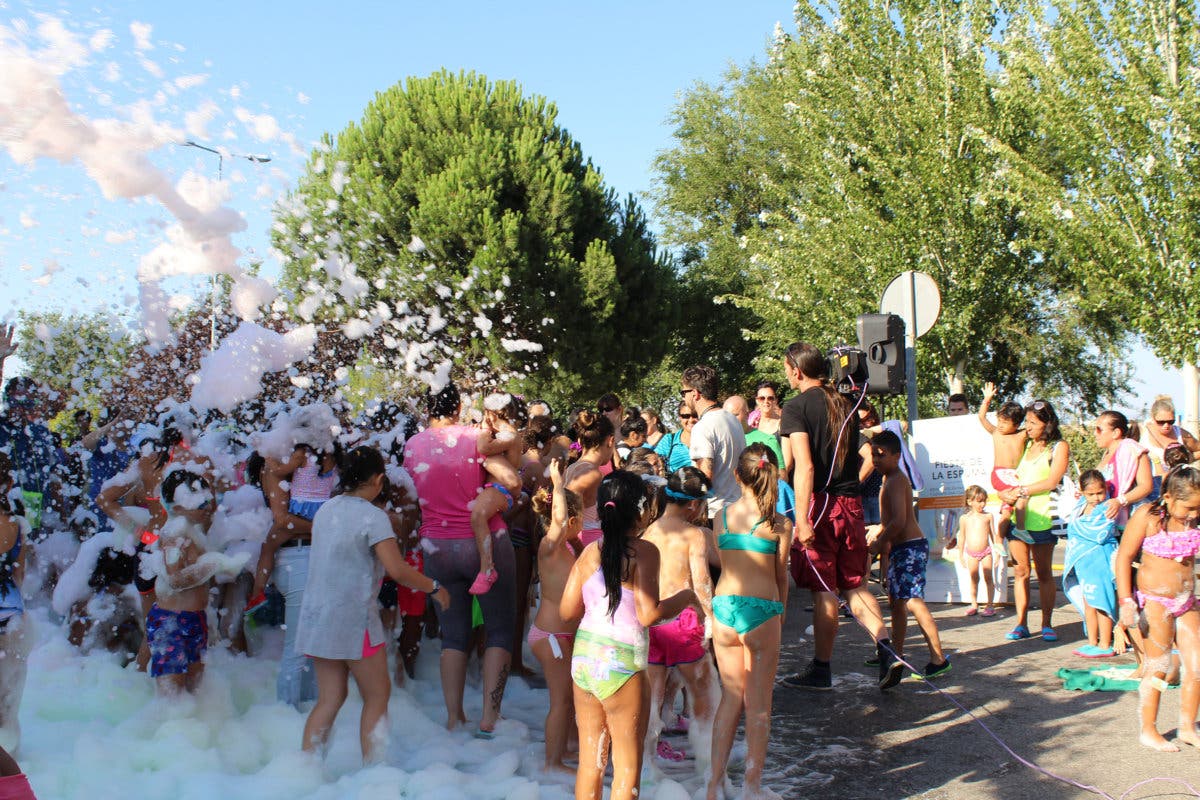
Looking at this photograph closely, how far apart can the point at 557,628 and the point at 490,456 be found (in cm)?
121

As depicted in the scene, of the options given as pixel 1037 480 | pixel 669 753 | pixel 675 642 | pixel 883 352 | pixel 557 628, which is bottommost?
pixel 669 753

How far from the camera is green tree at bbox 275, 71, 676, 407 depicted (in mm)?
22250

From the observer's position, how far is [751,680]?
4.75 m

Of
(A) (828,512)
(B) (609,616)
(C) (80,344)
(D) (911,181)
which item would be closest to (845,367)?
(A) (828,512)

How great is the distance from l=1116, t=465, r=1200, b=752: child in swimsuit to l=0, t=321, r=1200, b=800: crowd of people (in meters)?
0.01

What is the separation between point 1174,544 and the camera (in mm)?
5422

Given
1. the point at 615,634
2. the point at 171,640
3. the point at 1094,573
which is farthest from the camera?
the point at 1094,573

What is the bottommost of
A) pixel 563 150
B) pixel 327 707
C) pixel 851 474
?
pixel 327 707

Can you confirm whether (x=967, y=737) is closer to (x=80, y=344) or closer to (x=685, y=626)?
(x=685, y=626)

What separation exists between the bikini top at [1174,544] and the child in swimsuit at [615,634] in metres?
2.98

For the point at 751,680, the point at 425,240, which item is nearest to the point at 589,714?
the point at 751,680

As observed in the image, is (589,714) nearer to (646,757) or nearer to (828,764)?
(646,757)

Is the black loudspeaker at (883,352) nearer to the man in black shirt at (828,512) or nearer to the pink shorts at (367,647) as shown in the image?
the man in black shirt at (828,512)

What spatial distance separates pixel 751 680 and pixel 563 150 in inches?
834
